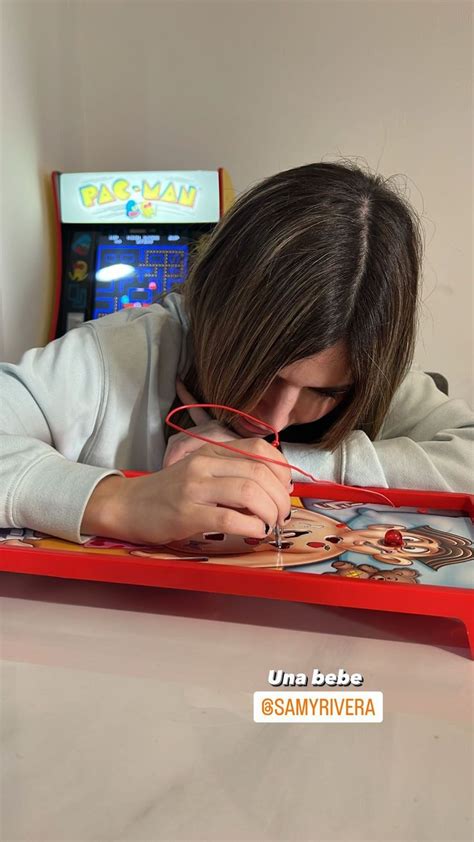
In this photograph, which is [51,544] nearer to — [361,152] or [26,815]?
[26,815]

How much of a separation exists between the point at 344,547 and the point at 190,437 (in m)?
0.30

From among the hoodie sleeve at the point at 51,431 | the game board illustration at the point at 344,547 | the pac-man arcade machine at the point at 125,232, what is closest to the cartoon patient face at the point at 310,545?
the game board illustration at the point at 344,547

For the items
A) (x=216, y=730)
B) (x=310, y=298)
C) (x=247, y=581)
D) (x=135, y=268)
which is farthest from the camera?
(x=135, y=268)

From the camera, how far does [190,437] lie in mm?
852

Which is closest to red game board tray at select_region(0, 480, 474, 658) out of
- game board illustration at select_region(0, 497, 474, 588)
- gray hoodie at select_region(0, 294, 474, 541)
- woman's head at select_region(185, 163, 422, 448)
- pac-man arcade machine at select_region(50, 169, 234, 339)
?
game board illustration at select_region(0, 497, 474, 588)

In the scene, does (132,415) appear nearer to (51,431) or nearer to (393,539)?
(51,431)

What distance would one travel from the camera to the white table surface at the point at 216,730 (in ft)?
1.16

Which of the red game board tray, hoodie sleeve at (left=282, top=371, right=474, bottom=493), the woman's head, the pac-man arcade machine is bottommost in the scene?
the red game board tray

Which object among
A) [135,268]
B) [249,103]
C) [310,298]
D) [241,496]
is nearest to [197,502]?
[241,496]

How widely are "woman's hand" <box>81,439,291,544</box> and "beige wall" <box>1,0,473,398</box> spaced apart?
1738 millimetres

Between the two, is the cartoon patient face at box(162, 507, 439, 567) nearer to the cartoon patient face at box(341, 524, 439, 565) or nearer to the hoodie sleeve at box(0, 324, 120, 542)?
the cartoon patient face at box(341, 524, 439, 565)

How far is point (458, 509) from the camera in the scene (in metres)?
0.74

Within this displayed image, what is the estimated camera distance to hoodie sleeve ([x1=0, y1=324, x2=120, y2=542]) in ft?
2.12

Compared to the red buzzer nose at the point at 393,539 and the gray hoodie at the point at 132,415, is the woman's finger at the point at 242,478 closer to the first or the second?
the red buzzer nose at the point at 393,539
